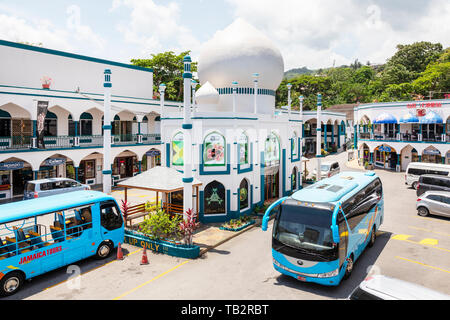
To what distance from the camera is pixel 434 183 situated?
81.7 ft

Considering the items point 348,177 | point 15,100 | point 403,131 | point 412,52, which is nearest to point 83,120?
point 15,100

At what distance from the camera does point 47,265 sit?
38.9 feet

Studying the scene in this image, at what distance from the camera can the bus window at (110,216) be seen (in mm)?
14031

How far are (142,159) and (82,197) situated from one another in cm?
2356

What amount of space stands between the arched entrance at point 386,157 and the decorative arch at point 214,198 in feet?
97.3

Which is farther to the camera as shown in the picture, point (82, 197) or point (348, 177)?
point (348, 177)

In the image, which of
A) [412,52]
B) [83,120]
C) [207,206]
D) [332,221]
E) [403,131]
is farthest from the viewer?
[412,52]

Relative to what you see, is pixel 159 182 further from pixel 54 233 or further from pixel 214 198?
pixel 54 233

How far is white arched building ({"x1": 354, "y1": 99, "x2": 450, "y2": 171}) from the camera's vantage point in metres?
37.0

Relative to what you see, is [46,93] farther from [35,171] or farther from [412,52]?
[412,52]

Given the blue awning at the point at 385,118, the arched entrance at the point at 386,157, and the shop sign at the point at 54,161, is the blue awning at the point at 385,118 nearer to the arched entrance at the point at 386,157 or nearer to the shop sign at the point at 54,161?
the arched entrance at the point at 386,157

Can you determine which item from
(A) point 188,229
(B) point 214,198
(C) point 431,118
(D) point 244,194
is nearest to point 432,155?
(C) point 431,118

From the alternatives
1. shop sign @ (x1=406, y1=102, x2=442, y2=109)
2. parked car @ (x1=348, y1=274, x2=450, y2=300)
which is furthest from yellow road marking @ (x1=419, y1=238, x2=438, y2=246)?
shop sign @ (x1=406, y1=102, x2=442, y2=109)

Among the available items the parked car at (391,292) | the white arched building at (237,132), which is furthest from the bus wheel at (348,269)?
the white arched building at (237,132)
